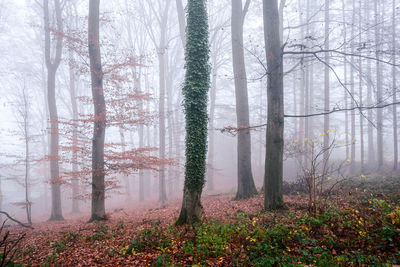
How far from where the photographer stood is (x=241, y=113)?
33.6 ft

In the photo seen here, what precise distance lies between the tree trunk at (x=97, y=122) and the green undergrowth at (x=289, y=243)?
4.62 metres

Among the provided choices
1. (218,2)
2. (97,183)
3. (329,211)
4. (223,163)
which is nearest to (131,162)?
Answer: (97,183)

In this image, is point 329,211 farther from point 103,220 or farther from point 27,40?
point 27,40

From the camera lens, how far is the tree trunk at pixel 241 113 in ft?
32.0

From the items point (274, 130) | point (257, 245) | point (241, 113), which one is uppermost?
point (241, 113)

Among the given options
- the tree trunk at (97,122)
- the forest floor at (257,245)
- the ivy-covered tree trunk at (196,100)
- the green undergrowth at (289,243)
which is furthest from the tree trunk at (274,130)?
the tree trunk at (97,122)

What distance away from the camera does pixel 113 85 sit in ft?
33.2

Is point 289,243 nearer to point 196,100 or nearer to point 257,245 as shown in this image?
point 257,245

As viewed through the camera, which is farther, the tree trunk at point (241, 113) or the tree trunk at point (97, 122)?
the tree trunk at point (241, 113)

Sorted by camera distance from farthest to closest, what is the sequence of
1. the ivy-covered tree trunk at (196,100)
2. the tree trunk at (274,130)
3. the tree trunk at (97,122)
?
the tree trunk at (97,122)
the tree trunk at (274,130)
the ivy-covered tree trunk at (196,100)

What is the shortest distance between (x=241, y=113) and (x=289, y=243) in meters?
6.60

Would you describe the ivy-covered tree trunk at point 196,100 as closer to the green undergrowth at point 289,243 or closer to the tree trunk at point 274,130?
the green undergrowth at point 289,243

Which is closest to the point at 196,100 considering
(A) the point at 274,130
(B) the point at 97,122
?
(A) the point at 274,130

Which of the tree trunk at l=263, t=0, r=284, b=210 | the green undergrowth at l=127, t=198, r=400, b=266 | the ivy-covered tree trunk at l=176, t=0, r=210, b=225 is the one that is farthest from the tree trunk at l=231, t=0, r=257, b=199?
the green undergrowth at l=127, t=198, r=400, b=266
